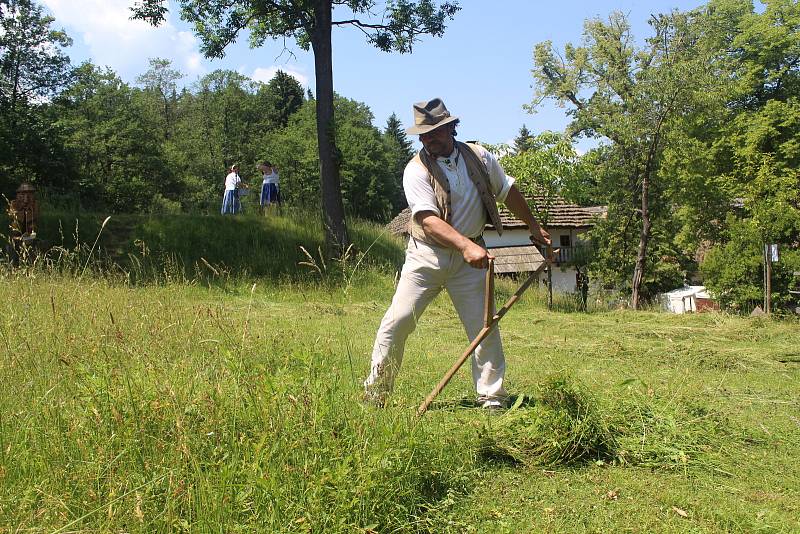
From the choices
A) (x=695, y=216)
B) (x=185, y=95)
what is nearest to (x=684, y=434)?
(x=695, y=216)

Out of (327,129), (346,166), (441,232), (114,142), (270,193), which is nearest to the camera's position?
(441,232)

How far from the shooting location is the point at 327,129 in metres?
15.2

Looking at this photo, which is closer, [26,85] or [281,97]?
[26,85]

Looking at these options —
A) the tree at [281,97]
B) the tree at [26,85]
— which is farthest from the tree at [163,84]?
the tree at [26,85]

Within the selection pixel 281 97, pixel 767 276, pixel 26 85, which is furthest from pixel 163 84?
pixel 767 276

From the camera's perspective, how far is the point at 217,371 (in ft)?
12.2

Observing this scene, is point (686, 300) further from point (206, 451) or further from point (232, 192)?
point (206, 451)

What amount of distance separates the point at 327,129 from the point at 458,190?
11.0 m

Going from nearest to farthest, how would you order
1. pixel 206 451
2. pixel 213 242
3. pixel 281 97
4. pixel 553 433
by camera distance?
pixel 206 451, pixel 553 433, pixel 213 242, pixel 281 97

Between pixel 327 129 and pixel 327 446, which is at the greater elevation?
pixel 327 129

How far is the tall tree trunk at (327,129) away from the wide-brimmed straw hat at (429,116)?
10.7 meters

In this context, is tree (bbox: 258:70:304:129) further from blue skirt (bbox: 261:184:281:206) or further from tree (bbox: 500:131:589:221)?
tree (bbox: 500:131:589:221)

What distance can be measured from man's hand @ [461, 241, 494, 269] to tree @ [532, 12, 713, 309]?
14521 millimetres

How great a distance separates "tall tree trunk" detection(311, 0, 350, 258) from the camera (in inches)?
602
